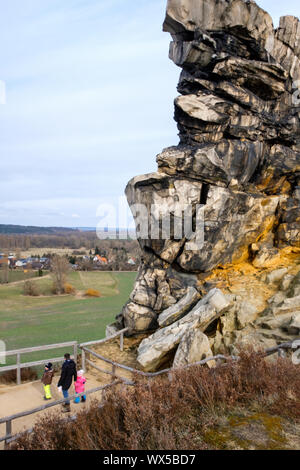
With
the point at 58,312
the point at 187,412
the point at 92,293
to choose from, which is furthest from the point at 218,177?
the point at 92,293

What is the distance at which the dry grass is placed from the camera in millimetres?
4785

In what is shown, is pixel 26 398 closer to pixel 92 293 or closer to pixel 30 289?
pixel 92 293

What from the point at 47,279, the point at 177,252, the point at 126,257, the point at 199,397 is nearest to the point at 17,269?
the point at 47,279

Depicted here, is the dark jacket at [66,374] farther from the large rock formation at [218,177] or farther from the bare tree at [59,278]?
the bare tree at [59,278]

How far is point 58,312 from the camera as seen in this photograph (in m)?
46.4

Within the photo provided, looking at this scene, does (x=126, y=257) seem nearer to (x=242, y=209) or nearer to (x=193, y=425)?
(x=242, y=209)

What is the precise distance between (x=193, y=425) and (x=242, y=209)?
35.3 ft

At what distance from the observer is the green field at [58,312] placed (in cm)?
3378

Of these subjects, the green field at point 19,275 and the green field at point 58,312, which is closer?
the green field at point 58,312

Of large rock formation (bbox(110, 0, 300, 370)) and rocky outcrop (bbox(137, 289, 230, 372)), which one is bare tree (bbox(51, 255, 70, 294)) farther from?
rocky outcrop (bbox(137, 289, 230, 372))

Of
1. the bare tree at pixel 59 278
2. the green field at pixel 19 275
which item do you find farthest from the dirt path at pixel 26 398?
the green field at pixel 19 275

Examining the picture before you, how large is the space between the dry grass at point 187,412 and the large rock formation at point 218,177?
6.15 meters

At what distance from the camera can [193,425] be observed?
17.5 feet

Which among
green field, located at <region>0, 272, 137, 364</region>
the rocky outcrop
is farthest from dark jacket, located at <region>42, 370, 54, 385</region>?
green field, located at <region>0, 272, 137, 364</region>
